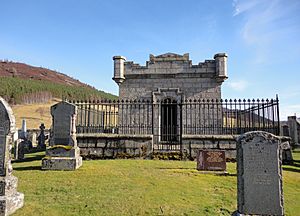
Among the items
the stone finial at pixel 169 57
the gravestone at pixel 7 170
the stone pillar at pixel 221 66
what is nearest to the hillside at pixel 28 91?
the stone finial at pixel 169 57

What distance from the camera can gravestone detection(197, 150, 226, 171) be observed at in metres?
8.34

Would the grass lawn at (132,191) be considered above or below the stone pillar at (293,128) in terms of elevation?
below

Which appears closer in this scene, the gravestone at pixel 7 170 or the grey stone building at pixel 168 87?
the gravestone at pixel 7 170

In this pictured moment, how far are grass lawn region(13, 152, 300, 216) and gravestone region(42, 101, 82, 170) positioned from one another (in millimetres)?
438

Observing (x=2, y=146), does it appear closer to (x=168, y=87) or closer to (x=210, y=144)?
(x=210, y=144)

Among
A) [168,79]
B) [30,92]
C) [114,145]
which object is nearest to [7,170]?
[114,145]

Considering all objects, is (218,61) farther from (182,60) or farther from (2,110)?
(2,110)

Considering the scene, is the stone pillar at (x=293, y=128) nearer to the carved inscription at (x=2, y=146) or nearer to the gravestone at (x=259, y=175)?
the gravestone at (x=259, y=175)

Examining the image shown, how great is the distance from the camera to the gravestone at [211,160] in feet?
27.3

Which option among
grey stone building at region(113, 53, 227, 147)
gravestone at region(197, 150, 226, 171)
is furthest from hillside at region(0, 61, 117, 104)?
gravestone at region(197, 150, 226, 171)

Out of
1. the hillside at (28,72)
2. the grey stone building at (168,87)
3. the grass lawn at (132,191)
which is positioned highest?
the hillside at (28,72)

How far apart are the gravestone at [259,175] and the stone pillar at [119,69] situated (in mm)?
10629

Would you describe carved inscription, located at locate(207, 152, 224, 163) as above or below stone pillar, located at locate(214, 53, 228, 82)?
below

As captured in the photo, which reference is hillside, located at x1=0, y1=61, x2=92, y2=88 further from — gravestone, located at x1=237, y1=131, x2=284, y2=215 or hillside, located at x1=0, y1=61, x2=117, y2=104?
gravestone, located at x1=237, y1=131, x2=284, y2=215
